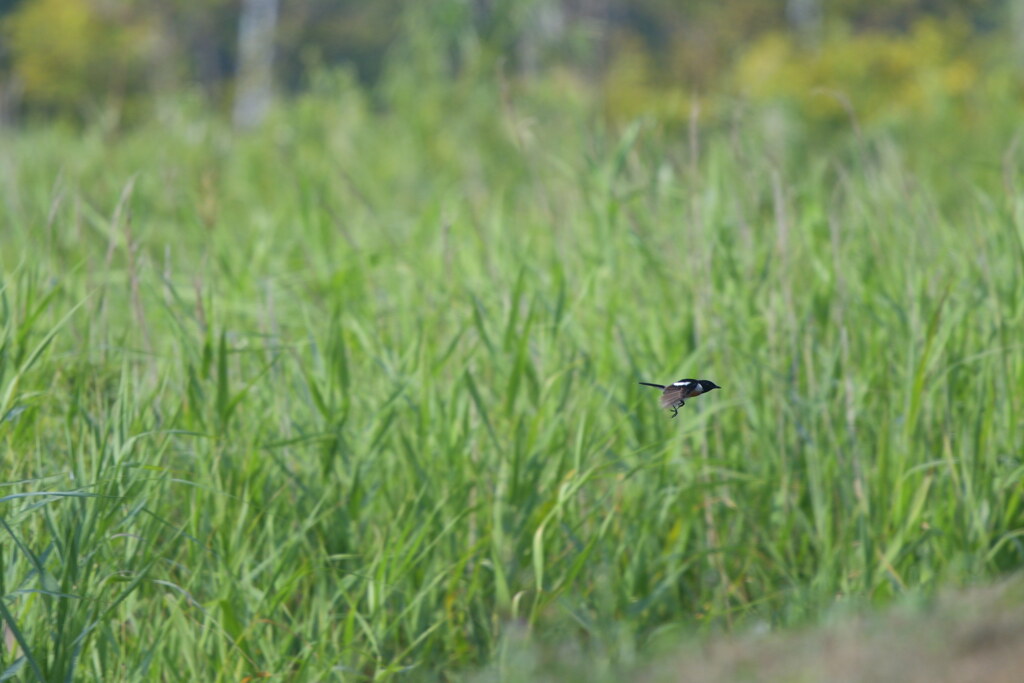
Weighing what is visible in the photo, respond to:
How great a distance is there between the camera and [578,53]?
759cm

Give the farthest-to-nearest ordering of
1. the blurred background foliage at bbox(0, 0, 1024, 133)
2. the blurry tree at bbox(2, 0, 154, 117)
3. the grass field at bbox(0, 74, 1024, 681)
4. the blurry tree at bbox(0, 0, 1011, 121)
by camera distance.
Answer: the blurry tree at bbox(2, 0, 154, 117) < the blurry tree at bbox(0, 0, 1011, 121) < the blurred background foliage at bbox(0, 0, 1024, 133) < the grass field at bbox(0, 74, 1024, 681)

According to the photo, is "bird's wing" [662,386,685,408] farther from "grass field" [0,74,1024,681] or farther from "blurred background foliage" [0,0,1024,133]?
"blurred background foliage" [0,0,1024,133]

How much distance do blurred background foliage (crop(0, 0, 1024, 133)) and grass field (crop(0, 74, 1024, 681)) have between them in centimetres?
55

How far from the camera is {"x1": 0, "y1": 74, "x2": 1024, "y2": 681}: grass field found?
77.7 inches

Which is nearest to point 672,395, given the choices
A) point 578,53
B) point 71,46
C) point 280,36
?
point 578,53

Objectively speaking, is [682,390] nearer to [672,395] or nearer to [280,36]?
[672,395]

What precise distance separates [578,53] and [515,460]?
19.2 feet

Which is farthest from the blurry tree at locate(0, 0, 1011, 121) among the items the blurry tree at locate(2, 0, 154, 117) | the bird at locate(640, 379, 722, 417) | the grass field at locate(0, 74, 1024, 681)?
the bird at locate(640, 379, 722, 417)

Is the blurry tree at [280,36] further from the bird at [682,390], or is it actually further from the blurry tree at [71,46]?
the bird at [682,390]

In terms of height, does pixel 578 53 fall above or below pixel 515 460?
above

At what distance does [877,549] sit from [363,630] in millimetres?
1030

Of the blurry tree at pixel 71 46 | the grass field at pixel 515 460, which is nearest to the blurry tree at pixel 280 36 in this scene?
the blurry tree at pixel 71 46

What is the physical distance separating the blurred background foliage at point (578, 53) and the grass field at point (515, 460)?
0.55m

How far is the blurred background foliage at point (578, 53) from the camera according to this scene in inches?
315
